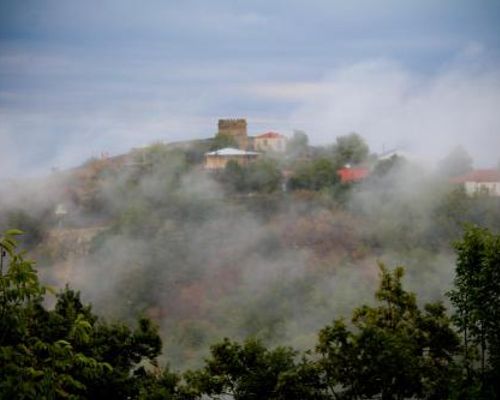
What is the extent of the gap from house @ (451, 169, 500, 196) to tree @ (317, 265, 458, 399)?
15.8 metres

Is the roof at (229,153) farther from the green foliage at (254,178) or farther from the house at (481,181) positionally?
the house at (481,181)

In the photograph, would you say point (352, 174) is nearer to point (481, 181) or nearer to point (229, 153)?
point (481, 181)

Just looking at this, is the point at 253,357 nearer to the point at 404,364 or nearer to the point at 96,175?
the point at 404,364

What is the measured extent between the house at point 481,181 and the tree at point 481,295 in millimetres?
16282

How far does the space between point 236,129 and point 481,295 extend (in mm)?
26573

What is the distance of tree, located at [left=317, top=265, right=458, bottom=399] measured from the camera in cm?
855

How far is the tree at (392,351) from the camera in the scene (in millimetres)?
8555

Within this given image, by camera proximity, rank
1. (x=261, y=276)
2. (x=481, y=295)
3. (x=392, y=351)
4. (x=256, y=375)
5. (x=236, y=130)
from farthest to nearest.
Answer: (x=236, y=130) → (x=261, y=276) → (x=256, y=375) → (x=392, y=351) → (x=481, y=295)

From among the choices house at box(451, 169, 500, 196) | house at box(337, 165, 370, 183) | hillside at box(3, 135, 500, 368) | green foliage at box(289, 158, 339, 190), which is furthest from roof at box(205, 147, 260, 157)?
house at box(451, 169, 500, 196)

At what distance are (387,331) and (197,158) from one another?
23.7m

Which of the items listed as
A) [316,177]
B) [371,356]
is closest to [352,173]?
[316,177]

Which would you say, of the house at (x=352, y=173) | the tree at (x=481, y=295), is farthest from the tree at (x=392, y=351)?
the house at (x=352, y=173)

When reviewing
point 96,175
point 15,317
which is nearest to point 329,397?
point 15,317

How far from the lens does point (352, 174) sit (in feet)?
93.0
